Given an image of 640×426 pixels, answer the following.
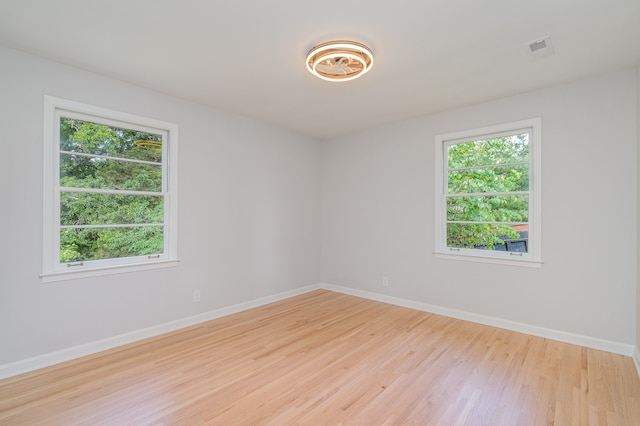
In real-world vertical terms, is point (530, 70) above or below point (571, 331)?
above

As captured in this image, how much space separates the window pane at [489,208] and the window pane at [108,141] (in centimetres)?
365

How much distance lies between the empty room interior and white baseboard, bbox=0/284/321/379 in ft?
0.05

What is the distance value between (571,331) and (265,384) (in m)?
3.03

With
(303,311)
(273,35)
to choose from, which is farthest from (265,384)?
(273,35)

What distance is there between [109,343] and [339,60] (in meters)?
3.36

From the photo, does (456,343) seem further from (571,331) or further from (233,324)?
(233,324)

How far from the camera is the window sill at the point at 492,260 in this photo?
3.29m

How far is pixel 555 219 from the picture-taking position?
3168mm

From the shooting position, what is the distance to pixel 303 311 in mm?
4082

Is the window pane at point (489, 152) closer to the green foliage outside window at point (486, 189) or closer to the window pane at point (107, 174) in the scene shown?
the green foliage outside window at point (486, 189)

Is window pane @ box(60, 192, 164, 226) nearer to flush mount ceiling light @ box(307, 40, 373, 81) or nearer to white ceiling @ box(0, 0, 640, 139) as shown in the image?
white ceiling @ box(0, 0, 640, 139)

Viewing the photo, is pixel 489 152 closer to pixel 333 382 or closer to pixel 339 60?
pixel 339 60

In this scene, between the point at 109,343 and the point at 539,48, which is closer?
the point at 539,48

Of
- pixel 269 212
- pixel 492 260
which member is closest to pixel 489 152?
pixel 492 260
